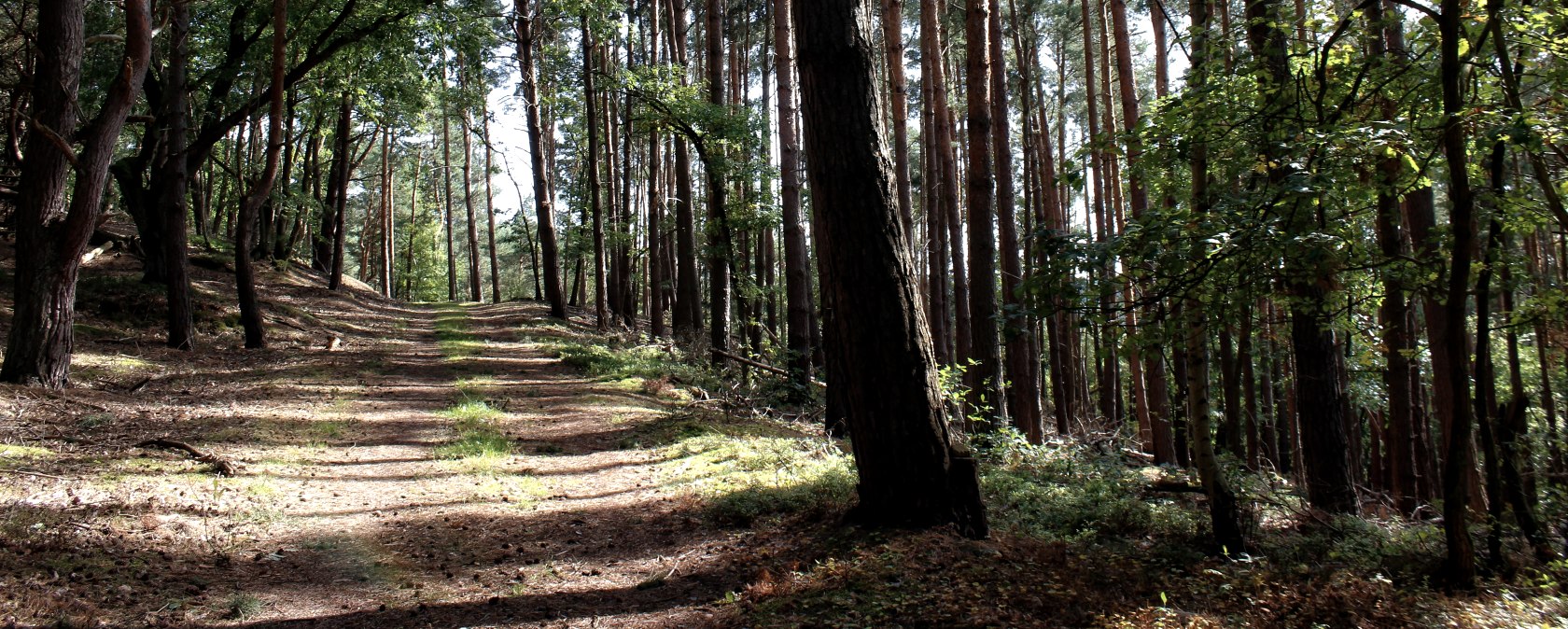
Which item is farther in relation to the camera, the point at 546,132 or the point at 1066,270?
the point at 546,132

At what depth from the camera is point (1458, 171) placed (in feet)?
14.1

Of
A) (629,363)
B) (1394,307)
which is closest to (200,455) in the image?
(629,363)

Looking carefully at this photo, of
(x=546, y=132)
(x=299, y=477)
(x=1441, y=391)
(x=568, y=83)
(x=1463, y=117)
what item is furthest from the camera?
(x=546, y=132)

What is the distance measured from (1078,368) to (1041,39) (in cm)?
1035

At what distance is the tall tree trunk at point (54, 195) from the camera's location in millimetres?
8234

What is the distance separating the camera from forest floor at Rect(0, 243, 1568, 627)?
13.7 feet

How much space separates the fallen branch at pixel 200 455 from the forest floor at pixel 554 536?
6 centimetres

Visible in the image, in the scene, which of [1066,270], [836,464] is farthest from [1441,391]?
[1066,270]

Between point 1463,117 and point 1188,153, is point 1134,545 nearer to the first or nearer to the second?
point 1188,153

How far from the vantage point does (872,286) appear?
15.9ft

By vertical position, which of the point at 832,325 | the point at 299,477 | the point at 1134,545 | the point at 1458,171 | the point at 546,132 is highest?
the point at 546,132

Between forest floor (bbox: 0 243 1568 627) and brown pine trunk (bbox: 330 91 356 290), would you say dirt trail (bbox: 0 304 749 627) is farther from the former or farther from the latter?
brown pine trunk (bbox: 330 91 356 290)

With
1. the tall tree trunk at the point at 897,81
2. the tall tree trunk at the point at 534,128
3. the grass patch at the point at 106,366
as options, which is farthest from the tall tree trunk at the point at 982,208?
the tall tree trunk at the point at 534,128

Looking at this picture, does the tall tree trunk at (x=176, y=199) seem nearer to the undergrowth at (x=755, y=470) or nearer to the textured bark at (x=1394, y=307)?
the undergrowth at (x=755, y=470)
